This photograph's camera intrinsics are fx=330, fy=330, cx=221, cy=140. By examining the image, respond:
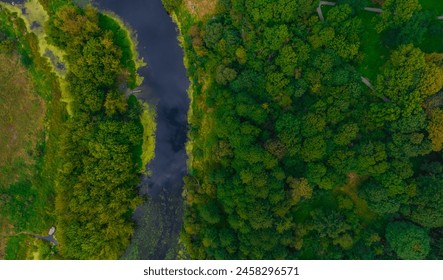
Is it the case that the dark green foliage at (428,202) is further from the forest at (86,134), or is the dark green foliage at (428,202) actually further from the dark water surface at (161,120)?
the forest at (86,134)

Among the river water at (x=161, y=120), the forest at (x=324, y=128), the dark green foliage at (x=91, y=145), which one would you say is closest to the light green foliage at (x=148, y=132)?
the river water at (x=161, y=120)

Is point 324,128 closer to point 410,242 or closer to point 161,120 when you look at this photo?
point 410,242


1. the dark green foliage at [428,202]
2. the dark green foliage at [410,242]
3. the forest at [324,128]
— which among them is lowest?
the dark green foliage at [410,242]

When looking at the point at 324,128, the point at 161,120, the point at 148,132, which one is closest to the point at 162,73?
the point at 161,120
